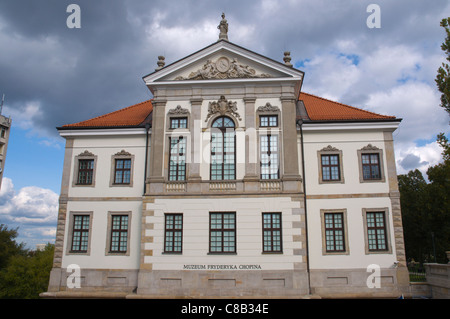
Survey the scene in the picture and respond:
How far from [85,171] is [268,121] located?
505 inches

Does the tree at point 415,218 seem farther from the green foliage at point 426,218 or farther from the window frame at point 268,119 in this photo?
the window frame at point 268,119

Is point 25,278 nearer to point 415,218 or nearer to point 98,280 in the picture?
point 98,280

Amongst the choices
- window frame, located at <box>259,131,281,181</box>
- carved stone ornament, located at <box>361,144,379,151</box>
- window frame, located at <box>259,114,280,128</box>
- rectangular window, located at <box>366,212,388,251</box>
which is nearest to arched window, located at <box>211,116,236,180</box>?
window frame, located at <box>259,131,281,181</box>

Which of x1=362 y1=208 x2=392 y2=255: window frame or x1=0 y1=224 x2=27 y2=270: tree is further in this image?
x1=0 y1=224 x2=27 y2=270: tree

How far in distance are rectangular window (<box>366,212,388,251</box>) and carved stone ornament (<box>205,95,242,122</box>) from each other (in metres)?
10.5

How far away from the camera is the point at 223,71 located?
77.1ft

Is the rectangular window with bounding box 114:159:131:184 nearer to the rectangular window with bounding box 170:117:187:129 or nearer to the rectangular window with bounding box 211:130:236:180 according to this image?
the rectangular window with bounding box 170:117:187:129

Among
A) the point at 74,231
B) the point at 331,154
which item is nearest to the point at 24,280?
the point at 74,231

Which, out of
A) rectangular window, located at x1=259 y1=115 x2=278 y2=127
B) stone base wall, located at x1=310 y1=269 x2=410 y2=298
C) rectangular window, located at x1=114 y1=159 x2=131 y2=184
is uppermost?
rectangular window, located at x1=259 y1=115 x2=278 y2=127

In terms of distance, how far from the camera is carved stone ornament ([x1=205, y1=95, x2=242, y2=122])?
23.1 meters

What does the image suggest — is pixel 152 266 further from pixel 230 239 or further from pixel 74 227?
pixel 74 227
